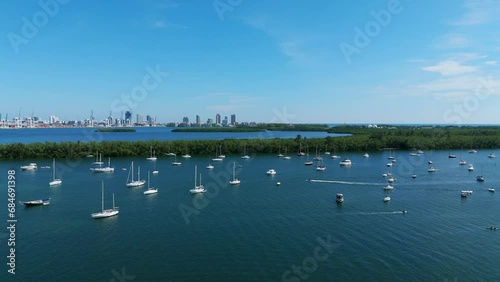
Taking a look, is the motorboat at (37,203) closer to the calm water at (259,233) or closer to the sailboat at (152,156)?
the calm water at (259,233)

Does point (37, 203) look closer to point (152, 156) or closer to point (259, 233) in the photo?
point (259, 233)

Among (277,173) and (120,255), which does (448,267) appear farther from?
(277,173)

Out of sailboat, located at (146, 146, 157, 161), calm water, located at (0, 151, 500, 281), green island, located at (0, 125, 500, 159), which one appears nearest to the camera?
calm water, located at (0, 151, 500, 281)

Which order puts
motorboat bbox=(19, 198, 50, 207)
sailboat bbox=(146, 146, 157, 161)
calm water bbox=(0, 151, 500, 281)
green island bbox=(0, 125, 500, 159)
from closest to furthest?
calm water bbox=(0, 151, 500, 281)
motorboat bbox=(19, 198, 50, 207)
green island bbox=(0, 125, 500, 159)
sailboat bbox=(146, 146, 157, 161)

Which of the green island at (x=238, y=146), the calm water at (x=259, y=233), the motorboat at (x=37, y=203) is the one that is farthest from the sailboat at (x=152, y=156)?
the motorboat at (x=37, y=203)

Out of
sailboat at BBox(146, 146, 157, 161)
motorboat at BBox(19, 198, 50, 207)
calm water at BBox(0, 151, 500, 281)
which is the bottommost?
calm water at BBox(0, 151, 500, 281)

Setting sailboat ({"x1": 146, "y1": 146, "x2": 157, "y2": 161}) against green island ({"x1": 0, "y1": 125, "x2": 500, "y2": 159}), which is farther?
→ sailboat ({"x1": 146, "y1": 146, "x2": 157, "y2": 161})

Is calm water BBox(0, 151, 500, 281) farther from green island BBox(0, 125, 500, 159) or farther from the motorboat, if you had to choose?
green island BBox(0, 125, 500, 159)

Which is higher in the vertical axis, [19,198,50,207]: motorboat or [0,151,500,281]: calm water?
[19,198,50,207]: motorboat

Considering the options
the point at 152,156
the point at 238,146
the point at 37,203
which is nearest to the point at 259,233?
the point at 37,203

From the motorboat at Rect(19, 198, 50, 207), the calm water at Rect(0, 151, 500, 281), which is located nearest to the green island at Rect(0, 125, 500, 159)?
the calm water at Rect(0, 151, 500, 281)
